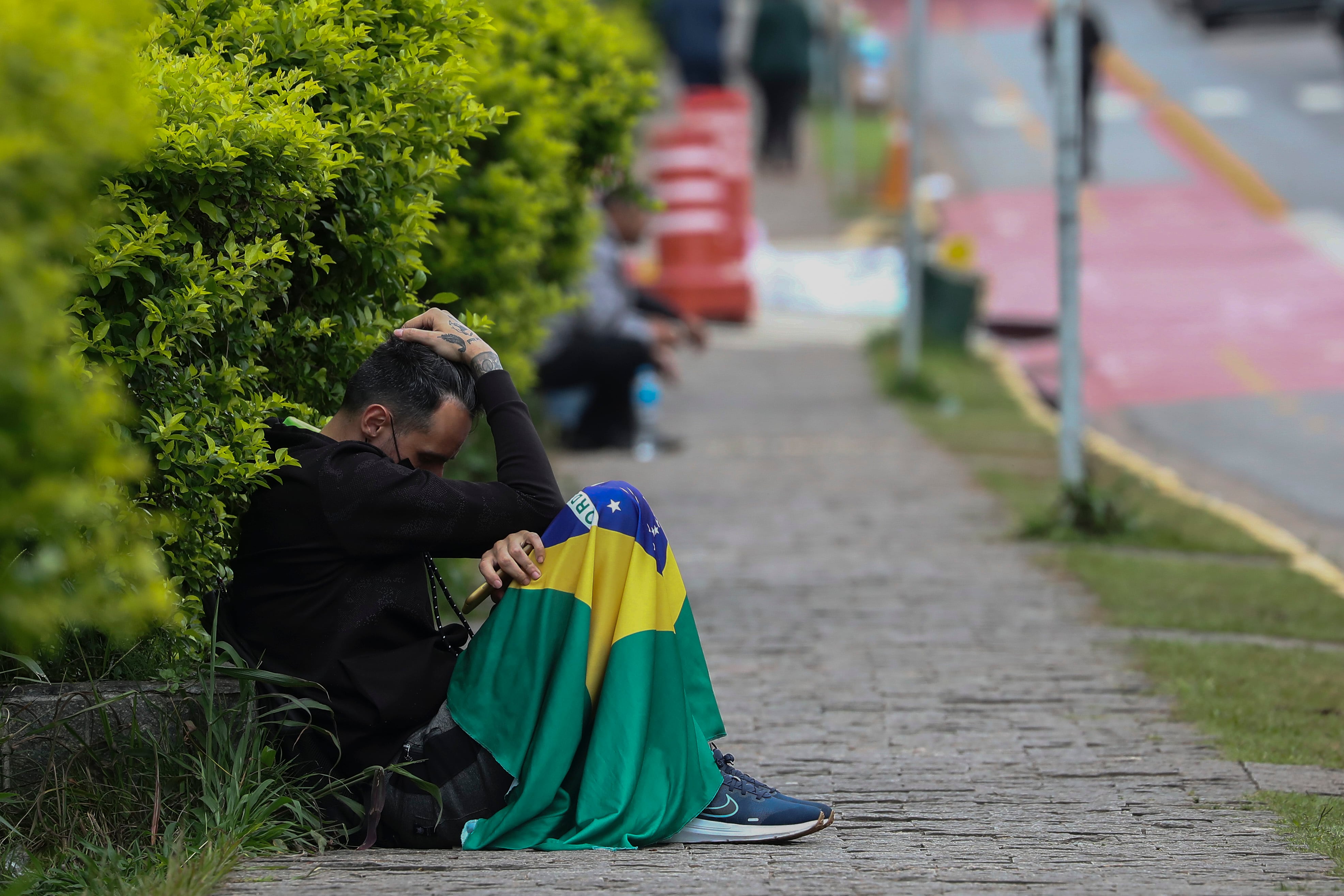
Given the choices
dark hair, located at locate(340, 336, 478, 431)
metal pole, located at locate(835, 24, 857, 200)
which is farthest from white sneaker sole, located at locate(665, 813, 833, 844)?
metal pole, located at locate(835, 24, 857, 200)

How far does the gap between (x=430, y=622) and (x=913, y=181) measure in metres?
9.75

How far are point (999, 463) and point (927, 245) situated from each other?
806cm

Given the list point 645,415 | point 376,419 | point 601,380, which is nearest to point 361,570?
point 376,419

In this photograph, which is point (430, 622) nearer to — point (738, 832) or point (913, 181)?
point (738, 832)

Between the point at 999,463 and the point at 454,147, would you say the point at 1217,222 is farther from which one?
the point at 454,147

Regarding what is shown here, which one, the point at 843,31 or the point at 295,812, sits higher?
the point at 843,31

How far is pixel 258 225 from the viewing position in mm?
3848

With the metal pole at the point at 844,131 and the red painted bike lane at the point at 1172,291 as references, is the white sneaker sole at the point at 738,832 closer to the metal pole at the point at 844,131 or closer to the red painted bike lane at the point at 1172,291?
the red painted bike lane at the point at 1172,291

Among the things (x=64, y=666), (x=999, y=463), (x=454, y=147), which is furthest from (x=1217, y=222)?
(x=64, y=666)

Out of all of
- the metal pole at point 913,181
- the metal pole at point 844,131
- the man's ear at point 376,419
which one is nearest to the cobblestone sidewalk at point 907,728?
the man's ear at point 376,419

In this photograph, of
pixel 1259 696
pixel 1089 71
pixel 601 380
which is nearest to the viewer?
pixel 1259 696

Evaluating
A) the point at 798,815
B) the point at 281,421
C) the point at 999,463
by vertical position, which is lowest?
the point at 999,463

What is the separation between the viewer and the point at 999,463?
10.4 metres

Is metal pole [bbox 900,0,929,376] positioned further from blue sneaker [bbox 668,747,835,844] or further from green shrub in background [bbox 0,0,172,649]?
green shrub in background [bbox 0,0,172,649]
